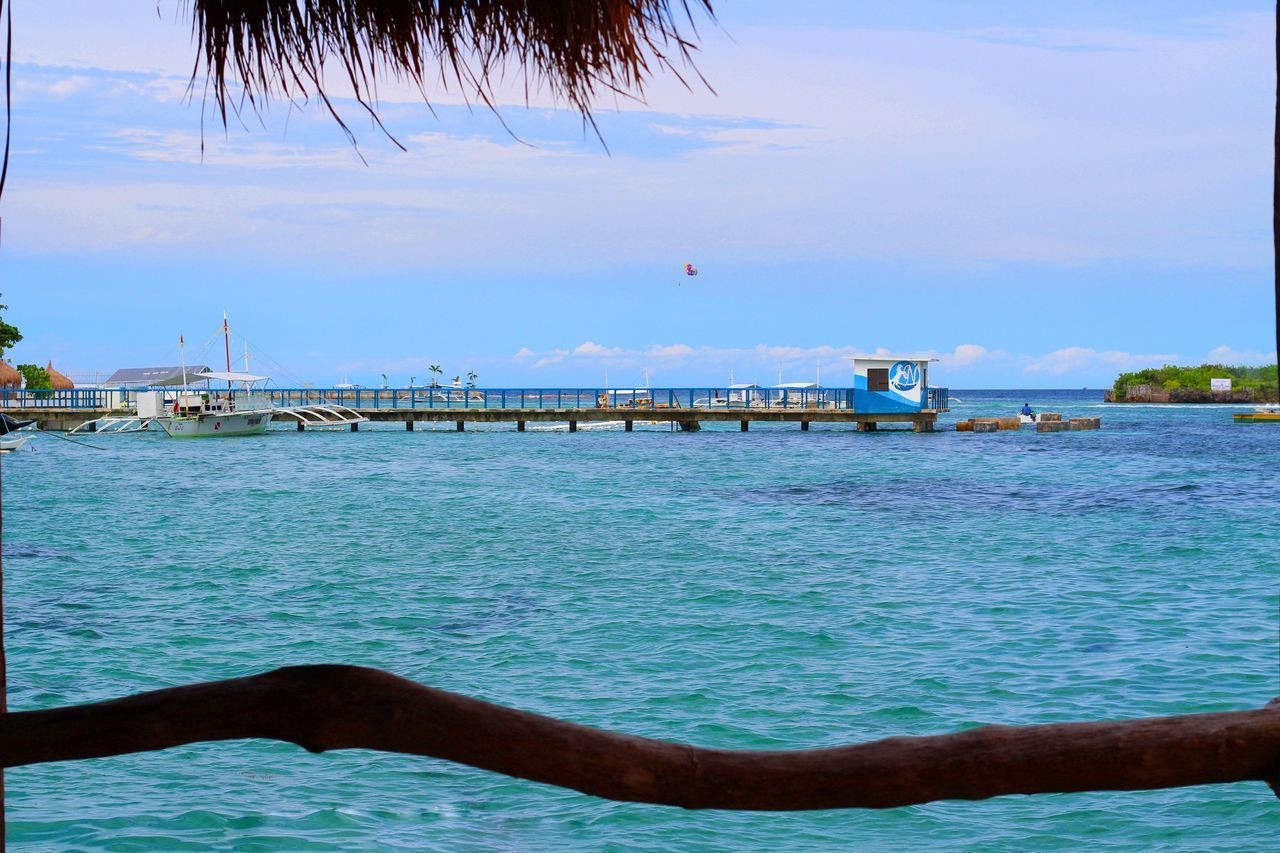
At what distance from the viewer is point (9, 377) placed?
1980 inches

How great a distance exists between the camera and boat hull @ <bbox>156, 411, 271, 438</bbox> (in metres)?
41.4

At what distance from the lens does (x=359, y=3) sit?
8.38 feet

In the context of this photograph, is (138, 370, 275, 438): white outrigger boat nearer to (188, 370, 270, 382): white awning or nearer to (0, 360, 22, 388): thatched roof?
(188, 370, 270, 382): white awning

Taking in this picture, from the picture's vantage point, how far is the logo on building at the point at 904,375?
3847 cm

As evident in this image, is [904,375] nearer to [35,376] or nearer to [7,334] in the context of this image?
[7,334]

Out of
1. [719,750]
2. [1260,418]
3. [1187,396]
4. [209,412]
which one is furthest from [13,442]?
[1187,396]

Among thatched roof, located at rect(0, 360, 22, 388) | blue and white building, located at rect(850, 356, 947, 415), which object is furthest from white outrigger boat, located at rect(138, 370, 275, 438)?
blue and white building, located at rect(850, 356, 947, 415)

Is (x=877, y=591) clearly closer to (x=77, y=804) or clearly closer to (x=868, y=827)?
(x=868, y=827)

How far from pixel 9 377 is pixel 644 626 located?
48416mm

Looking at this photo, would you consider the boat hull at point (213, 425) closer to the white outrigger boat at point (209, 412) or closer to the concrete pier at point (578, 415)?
the white outrigger boat at point (209, 412)

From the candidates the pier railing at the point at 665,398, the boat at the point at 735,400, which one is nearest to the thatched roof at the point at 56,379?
the pier railing at the point at 665,398

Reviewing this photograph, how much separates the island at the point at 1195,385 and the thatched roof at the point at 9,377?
8378cm

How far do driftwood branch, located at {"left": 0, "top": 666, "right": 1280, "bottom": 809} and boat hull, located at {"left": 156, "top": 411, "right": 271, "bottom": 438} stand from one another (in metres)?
42.7

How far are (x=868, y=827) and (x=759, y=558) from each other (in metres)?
9.23
